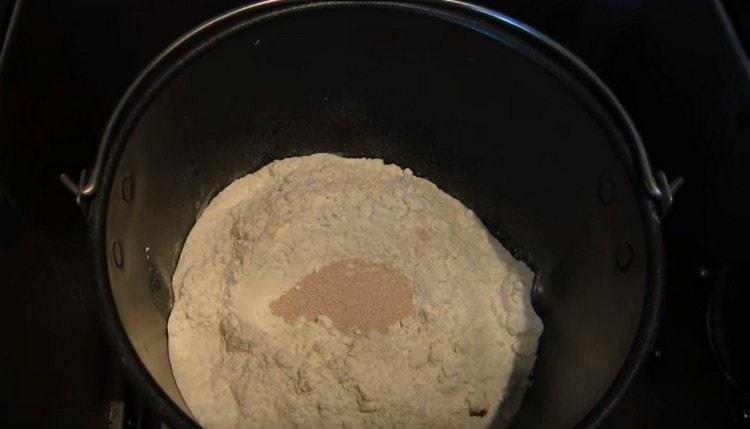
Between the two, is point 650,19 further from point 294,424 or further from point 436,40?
point 294,424

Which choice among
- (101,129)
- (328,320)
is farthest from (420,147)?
(101,129)

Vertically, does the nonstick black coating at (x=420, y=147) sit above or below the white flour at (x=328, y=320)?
above

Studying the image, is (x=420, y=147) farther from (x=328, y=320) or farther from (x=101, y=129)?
(x=101, y=129)

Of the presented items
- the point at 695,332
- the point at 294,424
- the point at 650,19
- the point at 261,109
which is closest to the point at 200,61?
the point at 261,109

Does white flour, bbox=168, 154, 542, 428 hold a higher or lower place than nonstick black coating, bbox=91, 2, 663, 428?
lower

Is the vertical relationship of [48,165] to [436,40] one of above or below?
below
